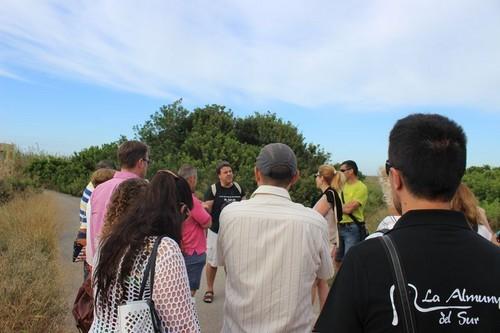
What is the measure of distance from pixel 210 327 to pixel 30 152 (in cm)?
2378

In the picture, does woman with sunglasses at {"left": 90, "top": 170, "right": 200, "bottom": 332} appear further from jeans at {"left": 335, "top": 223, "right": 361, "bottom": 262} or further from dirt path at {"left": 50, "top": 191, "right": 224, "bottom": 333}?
jeans at {"left": 335, "top": 223, "right": 361, "bottom": 262}

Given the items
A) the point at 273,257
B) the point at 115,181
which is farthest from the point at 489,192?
the point at 273,257

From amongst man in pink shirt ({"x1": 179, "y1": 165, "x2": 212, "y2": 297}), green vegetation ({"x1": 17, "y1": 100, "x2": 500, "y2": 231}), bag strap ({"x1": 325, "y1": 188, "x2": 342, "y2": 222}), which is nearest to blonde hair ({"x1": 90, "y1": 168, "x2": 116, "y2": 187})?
man in pink shirt ({"x1": 179, "y1": 165, "x2": 212, "y2": 297})

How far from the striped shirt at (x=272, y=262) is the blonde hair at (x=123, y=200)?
549 millimetres

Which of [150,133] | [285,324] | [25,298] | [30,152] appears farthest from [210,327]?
[30,152]

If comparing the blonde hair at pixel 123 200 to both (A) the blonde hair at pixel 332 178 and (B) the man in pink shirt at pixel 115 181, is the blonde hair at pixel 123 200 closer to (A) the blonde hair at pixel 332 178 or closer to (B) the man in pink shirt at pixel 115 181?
(B) the man in pink shirt at pixel 115 181

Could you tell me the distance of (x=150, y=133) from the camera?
803 inches

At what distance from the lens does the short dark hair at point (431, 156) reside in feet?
4.88

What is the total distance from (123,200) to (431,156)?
1.82 meters

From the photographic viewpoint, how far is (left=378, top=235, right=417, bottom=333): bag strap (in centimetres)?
138

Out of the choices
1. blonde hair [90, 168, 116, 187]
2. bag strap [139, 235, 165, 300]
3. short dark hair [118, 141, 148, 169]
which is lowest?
bag strap [139, 235, 165, 300]

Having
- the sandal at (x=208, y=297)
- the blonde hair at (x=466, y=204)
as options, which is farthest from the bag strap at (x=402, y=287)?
the sandal at (x=208, y=297)

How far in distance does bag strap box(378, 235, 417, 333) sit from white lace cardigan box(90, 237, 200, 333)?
1.13m

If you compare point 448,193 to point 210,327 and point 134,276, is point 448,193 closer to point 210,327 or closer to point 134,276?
point 134,276
